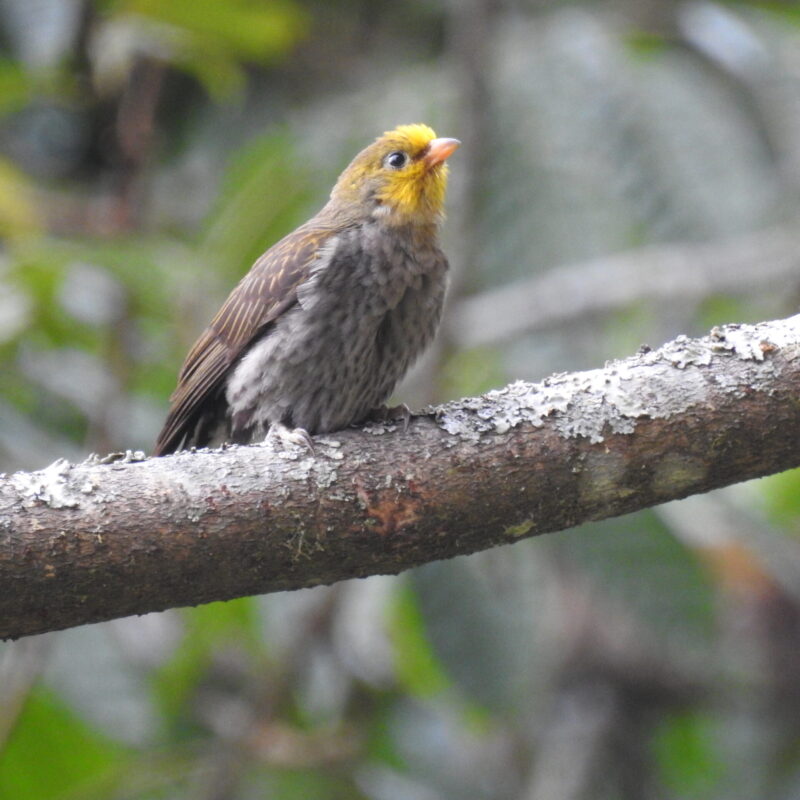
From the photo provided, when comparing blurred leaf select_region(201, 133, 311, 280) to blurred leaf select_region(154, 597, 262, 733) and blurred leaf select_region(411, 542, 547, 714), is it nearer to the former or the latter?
blurred leaf select_region(154, 597, 262, 733)

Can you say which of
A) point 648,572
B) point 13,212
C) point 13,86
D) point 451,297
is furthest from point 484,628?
point 13,86

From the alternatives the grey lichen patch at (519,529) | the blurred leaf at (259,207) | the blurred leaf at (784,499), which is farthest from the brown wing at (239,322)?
the blurred leaf at (784,499)

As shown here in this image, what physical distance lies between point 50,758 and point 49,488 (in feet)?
7.12

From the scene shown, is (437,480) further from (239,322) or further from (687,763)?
(687,763)

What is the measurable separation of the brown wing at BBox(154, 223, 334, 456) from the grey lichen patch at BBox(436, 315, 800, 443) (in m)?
0.91

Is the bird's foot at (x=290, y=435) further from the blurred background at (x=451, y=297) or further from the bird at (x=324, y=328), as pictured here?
the blurred background at (x=451, y=297)

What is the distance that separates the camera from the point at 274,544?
2.66 m

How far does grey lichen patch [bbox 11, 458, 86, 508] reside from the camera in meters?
2.56

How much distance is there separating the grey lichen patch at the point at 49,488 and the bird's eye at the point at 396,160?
70.1 inches

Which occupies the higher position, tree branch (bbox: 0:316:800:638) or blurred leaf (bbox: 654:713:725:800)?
blurred leaf (bbox: 654:713:725:800)

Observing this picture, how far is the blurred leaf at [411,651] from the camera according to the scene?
4879 millimetres

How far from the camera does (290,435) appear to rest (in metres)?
3.12

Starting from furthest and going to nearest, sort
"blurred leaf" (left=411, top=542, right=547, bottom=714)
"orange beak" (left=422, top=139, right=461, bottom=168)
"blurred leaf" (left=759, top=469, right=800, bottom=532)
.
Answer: "blurred leaf" (left=759, top=469, right=800, bottom=532) < "blurred leaf" (left=411, top=542, right=547, bottom=714) < "orange beak" (left=422, top=139, right=461, bottom=168)

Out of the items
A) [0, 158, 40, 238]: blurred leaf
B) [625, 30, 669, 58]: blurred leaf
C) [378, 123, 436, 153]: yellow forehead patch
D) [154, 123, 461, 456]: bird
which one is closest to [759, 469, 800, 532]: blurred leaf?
[625, 30, 669, 58]: blurred leaf
